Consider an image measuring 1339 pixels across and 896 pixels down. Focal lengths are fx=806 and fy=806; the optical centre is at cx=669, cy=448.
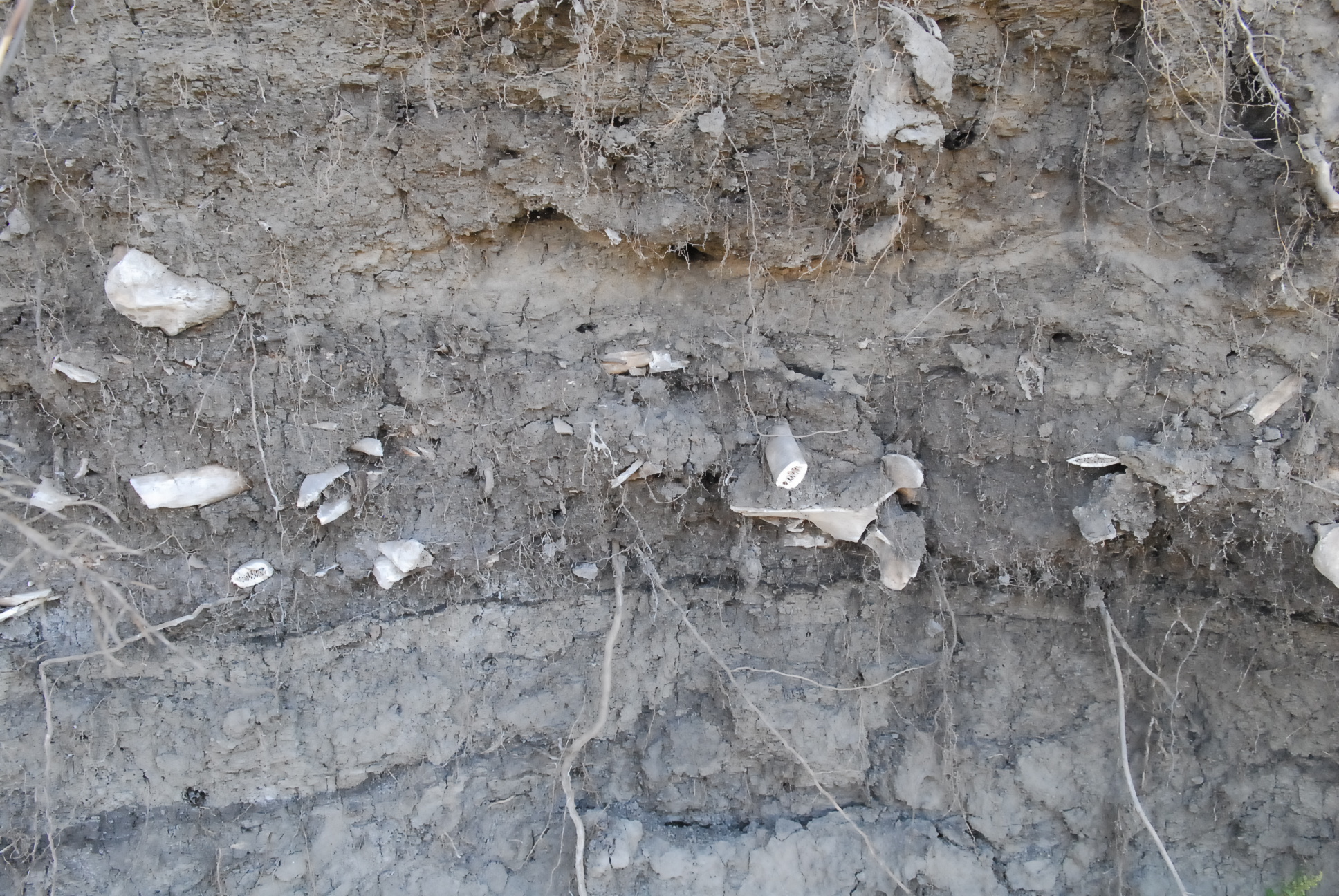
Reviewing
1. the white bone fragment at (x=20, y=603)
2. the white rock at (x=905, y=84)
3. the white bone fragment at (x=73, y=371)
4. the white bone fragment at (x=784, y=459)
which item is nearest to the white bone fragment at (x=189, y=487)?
the white bone fragment at (x=73, y=371)

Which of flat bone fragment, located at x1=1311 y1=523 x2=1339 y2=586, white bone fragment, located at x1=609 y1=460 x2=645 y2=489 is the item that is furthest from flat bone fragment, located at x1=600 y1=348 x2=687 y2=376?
flat bone fragment, located at x1=1311 y1=523 x2=1339 y2=586

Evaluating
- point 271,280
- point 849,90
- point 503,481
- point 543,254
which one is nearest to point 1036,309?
point 849,90

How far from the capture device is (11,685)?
2.41 metres

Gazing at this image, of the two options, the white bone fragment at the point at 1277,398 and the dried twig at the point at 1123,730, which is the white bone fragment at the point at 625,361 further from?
the white bone fragment at the point at 1277,398

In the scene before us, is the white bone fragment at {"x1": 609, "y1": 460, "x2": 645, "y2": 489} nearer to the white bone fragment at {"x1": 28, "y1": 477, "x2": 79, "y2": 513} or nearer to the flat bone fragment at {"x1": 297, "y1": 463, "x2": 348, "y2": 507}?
the flat bone fragment at {"x1": 297, "y1": 463, "x2": 348, "y2": 507}

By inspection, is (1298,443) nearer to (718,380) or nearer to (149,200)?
(718,380)

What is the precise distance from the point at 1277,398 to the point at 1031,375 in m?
0.65

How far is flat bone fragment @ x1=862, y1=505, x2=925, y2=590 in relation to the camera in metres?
2.54

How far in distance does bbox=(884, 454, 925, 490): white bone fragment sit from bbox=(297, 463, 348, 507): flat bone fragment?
66.3 inches

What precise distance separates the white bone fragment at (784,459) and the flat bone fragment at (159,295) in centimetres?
166

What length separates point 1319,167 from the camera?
2109 mm

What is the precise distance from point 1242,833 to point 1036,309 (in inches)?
73.0

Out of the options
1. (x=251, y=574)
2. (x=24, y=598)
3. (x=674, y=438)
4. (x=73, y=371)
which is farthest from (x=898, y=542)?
(x=24, y=598)

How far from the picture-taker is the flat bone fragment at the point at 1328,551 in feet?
7.41
